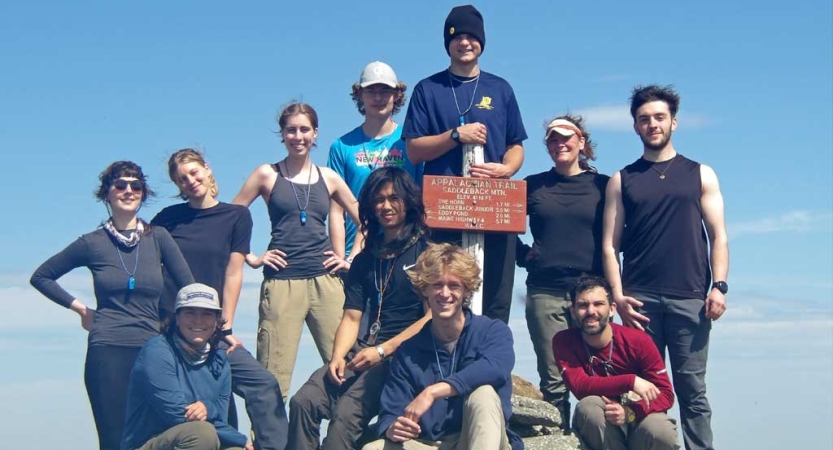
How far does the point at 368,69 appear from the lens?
9570mm

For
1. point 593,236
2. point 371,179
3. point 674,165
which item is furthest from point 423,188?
point 674,165

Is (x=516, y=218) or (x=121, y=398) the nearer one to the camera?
(x=121, y=398)

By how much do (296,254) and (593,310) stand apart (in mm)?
2581

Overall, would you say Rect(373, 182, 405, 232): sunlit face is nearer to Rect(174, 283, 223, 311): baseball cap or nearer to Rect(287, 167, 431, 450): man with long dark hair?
Rect(287, 167, 431, 450): man with long dark hair

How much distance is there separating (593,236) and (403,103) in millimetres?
2278

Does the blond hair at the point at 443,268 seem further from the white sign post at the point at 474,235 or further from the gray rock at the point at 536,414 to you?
the gray rock at the point at 536,414

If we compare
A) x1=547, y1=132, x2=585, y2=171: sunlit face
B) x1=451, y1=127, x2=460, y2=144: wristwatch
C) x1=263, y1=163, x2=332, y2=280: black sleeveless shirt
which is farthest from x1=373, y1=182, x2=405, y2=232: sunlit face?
x1=547, y1=132, x2=585, y2=171: sunlit face

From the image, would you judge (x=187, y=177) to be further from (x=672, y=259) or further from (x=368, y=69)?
(x=672, y=259)

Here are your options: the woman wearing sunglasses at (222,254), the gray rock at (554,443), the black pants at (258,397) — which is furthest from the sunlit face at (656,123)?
the black pants at (258,397)

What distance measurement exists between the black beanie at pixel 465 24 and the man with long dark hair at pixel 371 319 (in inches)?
54.4

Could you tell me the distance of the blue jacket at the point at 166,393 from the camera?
7773 mm

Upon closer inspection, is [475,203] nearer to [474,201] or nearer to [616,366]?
[474,201]

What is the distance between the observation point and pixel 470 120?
892 cm

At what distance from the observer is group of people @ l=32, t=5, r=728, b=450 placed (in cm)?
759
